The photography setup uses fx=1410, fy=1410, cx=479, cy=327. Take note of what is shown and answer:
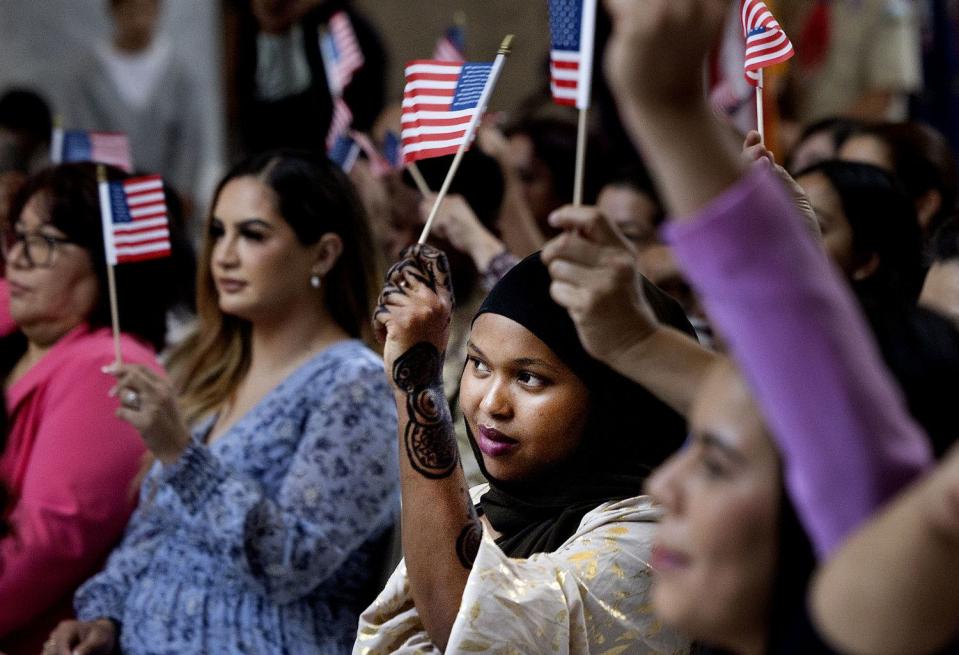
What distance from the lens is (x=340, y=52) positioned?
17.1 feet

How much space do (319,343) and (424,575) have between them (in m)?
1.48

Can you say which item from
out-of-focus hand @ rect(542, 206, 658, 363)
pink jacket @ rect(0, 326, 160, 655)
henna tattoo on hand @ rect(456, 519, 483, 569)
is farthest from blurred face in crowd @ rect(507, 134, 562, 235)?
out-of-focus hand @ rect(542, 206, 658, 363)

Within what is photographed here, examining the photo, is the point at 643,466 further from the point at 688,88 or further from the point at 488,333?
the point at 688,88

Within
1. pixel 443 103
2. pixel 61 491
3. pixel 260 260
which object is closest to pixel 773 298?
pixel 443 103

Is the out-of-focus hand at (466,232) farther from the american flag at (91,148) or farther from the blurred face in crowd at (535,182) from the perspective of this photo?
the american flag at (91,148)

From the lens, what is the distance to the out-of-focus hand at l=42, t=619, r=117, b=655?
3184 mm

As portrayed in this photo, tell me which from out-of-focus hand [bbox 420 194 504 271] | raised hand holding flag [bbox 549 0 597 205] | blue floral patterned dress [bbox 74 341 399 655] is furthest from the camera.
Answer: out-of-focus hand [bbox 420 194 504 271]

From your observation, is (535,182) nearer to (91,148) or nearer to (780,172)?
(91,148)

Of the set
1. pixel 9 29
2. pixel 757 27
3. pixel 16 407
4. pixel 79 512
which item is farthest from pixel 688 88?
pixel 9 29

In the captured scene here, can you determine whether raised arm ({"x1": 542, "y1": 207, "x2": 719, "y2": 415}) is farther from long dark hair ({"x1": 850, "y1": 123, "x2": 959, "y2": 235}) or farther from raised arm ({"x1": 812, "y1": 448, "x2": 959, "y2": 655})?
long dark hair ({"x1": 850, "y1": 123, "x2": 959, "y2": 235})

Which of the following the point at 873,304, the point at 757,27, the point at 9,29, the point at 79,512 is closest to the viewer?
the point at 873,304

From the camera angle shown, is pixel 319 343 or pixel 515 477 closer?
pixel 515 477

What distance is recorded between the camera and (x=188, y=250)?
418cm

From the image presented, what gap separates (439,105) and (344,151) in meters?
1.96
